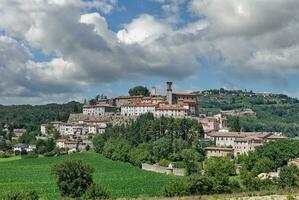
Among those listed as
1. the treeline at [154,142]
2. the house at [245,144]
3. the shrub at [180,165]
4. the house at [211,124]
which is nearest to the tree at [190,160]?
the treeline at [154,142]

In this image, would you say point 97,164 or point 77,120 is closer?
point 97,164

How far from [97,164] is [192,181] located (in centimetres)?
4348

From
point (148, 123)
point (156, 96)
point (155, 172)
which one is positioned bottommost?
point (155, 172)

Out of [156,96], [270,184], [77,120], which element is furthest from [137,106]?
[270,184]

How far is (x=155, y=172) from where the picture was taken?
2899 inches

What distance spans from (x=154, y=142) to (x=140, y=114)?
1159 inches

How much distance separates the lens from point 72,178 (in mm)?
42500

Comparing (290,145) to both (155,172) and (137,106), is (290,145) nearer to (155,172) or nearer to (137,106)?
(155,172)

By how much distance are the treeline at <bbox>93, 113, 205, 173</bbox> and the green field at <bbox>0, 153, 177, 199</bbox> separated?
2683 mm

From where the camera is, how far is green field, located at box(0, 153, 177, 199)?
5323 cm

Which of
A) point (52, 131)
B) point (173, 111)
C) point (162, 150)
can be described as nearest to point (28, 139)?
point (52, 131)

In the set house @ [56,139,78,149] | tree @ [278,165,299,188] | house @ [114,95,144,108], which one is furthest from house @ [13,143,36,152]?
tree @ [278,165,299,188]

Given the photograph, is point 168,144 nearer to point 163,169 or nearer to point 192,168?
point 163,169

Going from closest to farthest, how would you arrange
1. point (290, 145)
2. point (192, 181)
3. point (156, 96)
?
1. point (192, 181)
2. point (290, 145)
3. point (156, 96)
